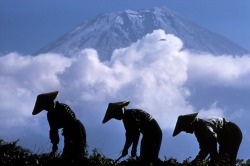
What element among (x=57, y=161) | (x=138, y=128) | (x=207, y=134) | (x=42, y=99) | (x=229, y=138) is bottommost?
(x=57, y=161)

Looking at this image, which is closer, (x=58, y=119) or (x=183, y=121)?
(x=183, y=121)

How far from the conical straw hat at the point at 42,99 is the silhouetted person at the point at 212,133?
2.85 m

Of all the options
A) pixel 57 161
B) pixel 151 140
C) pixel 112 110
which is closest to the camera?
pixel 57 161

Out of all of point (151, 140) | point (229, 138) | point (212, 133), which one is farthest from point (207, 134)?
point (151, 140)

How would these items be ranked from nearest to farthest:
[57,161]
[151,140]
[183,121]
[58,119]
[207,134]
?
1. [57,161]
2. [207,134]
3. [183,121]
4. [151,140]
5. [58,119]

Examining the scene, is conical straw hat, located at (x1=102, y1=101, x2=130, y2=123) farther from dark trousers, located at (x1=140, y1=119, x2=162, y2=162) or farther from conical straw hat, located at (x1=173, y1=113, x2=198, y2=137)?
conical straw hat, located at (x1=173, y1=113, x2=198, y2=137)

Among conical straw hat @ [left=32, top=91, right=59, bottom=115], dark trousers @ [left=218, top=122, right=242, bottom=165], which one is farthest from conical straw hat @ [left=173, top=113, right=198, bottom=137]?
conical straw hat @ [left=32, top=91, right=59, bottom=115]

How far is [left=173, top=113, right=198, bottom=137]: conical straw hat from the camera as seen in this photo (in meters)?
9.34

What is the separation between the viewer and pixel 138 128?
31.4 ft

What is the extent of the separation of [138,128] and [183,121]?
0.98m

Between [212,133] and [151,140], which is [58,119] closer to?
[151,140]

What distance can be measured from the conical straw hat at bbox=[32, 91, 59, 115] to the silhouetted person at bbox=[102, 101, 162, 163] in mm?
1327

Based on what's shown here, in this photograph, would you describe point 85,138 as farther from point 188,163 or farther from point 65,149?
point 188,163

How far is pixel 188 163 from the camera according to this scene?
7406 mm
